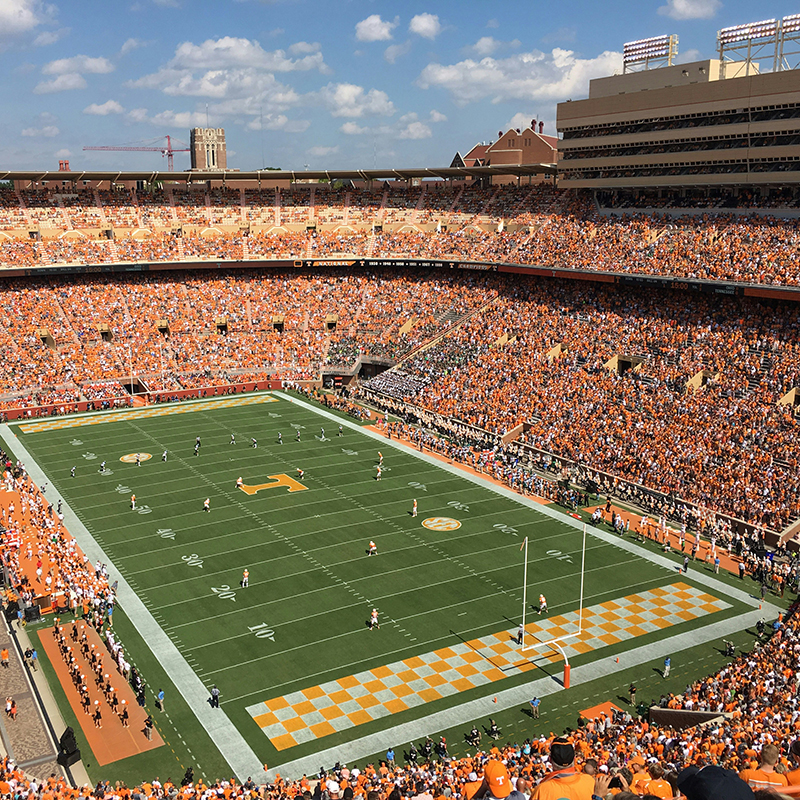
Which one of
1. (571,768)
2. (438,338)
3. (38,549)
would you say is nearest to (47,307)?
(438,338)

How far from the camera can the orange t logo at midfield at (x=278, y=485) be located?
36281mm

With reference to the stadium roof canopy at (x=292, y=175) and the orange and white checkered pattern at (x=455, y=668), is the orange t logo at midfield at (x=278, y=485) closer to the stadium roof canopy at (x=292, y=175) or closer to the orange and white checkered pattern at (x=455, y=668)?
the orange and white checkered pattern at (x=455, y=668)

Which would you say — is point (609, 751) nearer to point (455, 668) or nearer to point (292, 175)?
point (455, 668)

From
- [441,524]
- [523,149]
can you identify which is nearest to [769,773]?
[441,524]

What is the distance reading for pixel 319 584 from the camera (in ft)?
89.6

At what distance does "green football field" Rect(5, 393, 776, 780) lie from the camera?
20562 mm

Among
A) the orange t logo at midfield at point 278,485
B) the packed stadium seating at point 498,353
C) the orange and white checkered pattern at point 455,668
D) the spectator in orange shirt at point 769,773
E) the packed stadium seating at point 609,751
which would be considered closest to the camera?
the spectator in orange shirt at point 769,773

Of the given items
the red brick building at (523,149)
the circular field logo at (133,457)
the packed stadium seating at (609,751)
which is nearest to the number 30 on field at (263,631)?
the packed stadium seating at (609,751)

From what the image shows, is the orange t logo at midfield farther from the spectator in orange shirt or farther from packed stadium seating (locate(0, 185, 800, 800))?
the spectator in orange shirt

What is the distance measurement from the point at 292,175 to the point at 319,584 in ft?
169

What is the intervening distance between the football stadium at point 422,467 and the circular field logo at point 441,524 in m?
0.19

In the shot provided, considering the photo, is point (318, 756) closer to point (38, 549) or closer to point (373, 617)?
point (373, 617)

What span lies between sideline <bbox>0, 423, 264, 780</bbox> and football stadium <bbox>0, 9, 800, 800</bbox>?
12 cm

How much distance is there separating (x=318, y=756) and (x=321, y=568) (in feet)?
32.5
